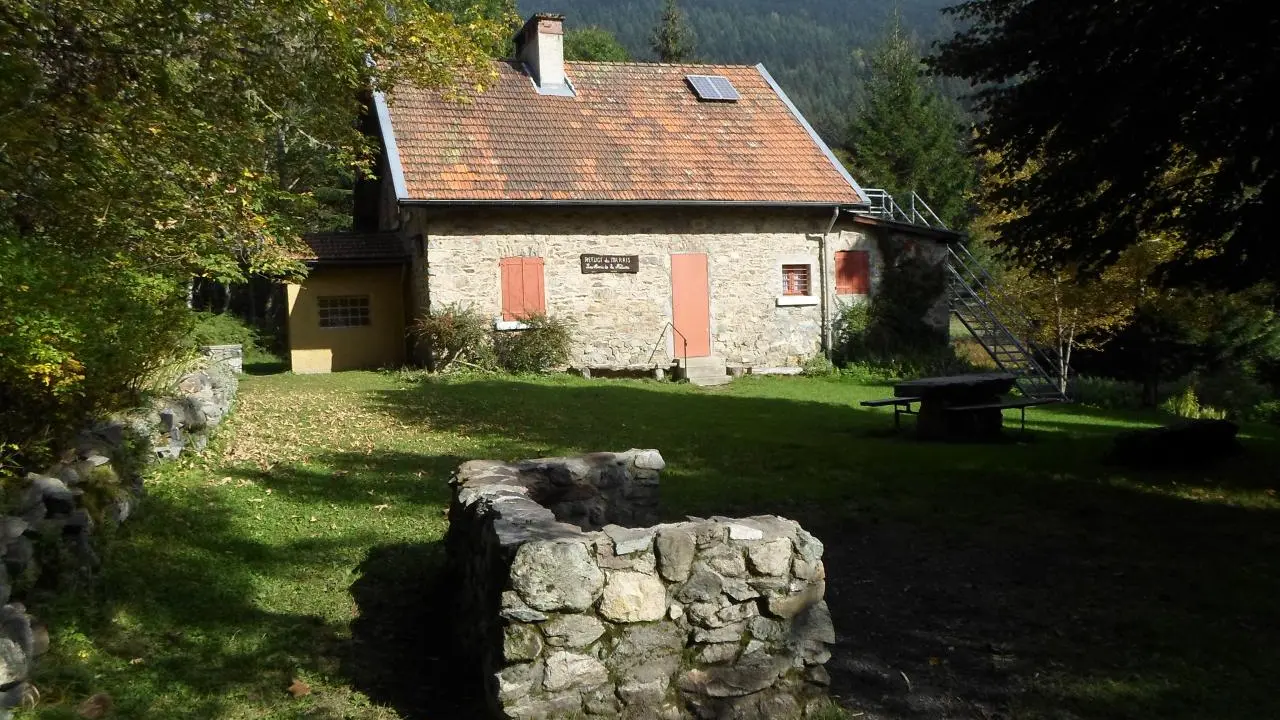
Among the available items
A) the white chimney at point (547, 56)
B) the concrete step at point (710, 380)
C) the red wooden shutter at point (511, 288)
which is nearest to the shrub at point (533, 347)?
the red wooden shutter at point (511, 288)

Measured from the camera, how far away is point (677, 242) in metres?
19.1

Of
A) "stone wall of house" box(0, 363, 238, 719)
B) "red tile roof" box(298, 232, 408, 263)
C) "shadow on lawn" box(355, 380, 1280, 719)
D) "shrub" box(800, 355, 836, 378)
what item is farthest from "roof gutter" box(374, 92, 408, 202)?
"stone wall of house" box(0, 363, 238, 719)

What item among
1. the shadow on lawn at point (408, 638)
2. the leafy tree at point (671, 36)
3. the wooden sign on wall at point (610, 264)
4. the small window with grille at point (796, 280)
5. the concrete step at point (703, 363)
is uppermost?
the leafy tree at point (671, 36)

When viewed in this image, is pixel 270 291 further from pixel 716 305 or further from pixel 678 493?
pixel 678 493

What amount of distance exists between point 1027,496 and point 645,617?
18.3 ft

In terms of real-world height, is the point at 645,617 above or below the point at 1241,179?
below

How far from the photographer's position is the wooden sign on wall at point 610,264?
735 inches

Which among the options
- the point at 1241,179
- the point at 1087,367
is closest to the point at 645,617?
the point at 1241,179

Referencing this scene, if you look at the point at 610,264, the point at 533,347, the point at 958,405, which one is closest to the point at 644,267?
the point at 610,264

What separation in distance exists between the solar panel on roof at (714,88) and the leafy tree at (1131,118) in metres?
12.2

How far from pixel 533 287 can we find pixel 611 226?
1964mm

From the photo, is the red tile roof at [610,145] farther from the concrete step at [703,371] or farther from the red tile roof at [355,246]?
the concrete step at [703,371]

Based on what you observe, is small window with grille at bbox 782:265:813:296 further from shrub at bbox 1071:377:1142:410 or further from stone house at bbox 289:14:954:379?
shrub at bbox 1071:377:1142:410

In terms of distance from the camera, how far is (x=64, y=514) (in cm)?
521
